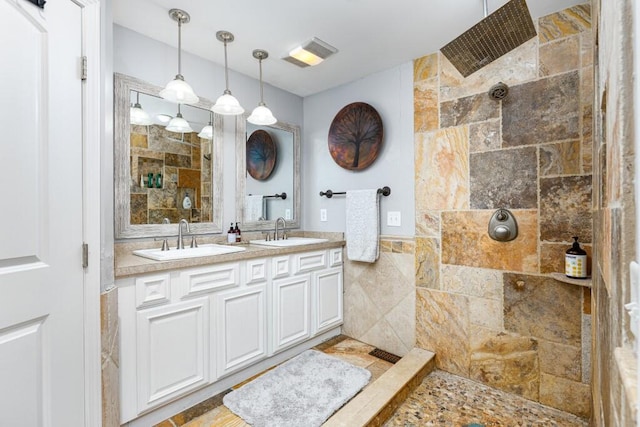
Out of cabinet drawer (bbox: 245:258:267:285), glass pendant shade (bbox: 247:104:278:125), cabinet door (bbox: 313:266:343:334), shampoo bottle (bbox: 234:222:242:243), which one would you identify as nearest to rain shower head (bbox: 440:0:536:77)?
glass pendant shade (bbox: 247:104:278:125)

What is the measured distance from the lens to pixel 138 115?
2080 millimetres

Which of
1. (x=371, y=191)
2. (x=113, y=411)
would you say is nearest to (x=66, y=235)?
(x=113, y=411)

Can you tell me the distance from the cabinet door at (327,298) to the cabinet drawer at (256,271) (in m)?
0.54

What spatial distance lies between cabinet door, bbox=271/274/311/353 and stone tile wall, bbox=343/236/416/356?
0.47 meters

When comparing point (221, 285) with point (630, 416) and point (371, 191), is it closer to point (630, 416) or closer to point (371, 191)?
point (371, 191)

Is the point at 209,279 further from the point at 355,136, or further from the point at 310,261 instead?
the point at 355,136

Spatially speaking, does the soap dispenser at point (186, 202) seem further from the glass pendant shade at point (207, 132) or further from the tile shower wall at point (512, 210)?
the tile shower wall at point (512, 210)

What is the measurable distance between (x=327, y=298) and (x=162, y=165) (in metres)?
1.72

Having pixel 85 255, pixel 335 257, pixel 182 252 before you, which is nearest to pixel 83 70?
pixel 85 255

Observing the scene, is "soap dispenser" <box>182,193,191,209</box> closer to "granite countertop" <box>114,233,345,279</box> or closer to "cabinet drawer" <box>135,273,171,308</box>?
"granite countertop" <box>114,233,345,279</box>

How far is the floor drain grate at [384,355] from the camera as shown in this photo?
2.39m

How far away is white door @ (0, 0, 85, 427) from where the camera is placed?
1.02 meters

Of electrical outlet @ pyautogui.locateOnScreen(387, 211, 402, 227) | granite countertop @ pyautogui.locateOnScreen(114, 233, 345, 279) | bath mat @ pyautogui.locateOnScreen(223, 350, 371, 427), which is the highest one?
electrical outlet @ pyautogui.locateOnScreen(387, 211, 402, 227)

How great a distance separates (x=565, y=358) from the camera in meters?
1.75
